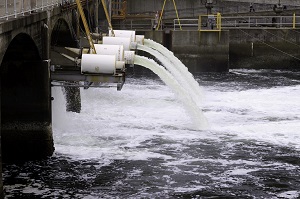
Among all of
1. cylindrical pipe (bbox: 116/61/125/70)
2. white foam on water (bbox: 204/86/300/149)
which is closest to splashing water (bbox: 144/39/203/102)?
white foam on water (bbox: 204/86/300/149)

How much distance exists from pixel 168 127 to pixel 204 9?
92.4 ft

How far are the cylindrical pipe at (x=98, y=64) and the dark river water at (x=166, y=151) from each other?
2891 millimetres

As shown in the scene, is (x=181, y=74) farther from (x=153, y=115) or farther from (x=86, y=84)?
(x=86, y=84)

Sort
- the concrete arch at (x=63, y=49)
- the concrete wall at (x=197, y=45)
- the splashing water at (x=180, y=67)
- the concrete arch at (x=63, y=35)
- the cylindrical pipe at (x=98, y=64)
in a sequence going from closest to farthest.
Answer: the cylindrical pipe at (x=98, y=64) → the concrete arch at (x=63, y=49) → the concrete arch at (x=63, y=35) → the splashing water at (x=180, y=67) → the concrete wall at (x=197, y=45)

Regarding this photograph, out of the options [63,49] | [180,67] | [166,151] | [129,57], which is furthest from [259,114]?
[63,49]

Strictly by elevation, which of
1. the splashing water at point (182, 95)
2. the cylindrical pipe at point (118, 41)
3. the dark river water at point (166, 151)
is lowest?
the dark river water at point (166, 151)

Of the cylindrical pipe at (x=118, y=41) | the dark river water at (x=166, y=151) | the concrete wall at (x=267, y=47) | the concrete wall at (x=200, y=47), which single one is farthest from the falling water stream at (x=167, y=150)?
the concrete wall at (x=267, y=47)

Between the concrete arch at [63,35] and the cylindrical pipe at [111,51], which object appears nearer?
the cylindrical pipe at [111,51]

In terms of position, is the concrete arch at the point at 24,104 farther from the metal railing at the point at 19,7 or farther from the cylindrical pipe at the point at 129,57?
the cylindrical pipe at the point at 129,57

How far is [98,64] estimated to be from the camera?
25.6m

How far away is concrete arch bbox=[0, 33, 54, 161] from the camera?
24.2 m

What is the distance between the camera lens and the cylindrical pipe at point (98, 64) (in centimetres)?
2553

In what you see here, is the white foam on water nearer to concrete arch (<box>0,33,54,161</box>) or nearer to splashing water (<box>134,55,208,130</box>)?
splashing water (<box>134,55,208,130</box>)

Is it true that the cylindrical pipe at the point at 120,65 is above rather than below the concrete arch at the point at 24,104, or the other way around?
above
